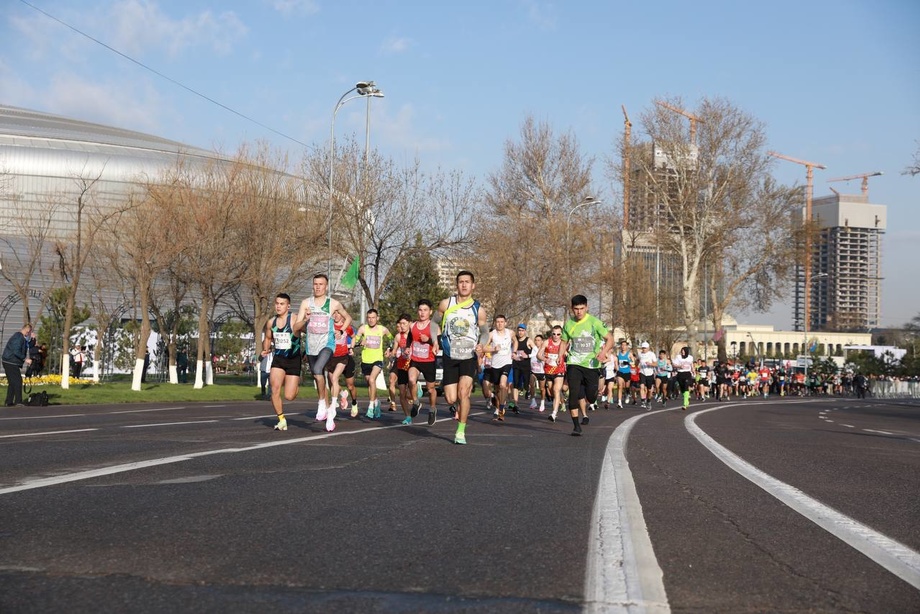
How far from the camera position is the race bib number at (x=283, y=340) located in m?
13.0

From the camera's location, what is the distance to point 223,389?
106 ft

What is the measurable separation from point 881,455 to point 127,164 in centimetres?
7861

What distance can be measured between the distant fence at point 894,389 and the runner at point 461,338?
7762 cm

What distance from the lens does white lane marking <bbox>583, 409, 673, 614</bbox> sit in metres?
3.66

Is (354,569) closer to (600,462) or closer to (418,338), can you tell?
(600,462)

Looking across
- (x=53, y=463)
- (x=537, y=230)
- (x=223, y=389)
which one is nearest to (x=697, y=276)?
(x=537, y=230)

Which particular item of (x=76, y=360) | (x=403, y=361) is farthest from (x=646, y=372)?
(x=76, y=360)

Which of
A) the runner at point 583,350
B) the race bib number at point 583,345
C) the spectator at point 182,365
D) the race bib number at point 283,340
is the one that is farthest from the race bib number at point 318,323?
the spectator at point 182,365

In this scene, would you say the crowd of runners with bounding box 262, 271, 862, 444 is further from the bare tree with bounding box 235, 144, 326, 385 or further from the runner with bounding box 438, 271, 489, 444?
the bare tree with bounding box 235, 144, 326, 385

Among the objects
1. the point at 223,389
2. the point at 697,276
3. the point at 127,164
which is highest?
the point at 127,164

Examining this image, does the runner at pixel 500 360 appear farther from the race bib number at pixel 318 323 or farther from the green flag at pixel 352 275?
the green flag at pixel 352 275

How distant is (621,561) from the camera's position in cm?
443

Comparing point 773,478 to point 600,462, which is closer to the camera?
point 773,478

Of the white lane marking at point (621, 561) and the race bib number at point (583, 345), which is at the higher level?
the race bib number at point (583, 345)
